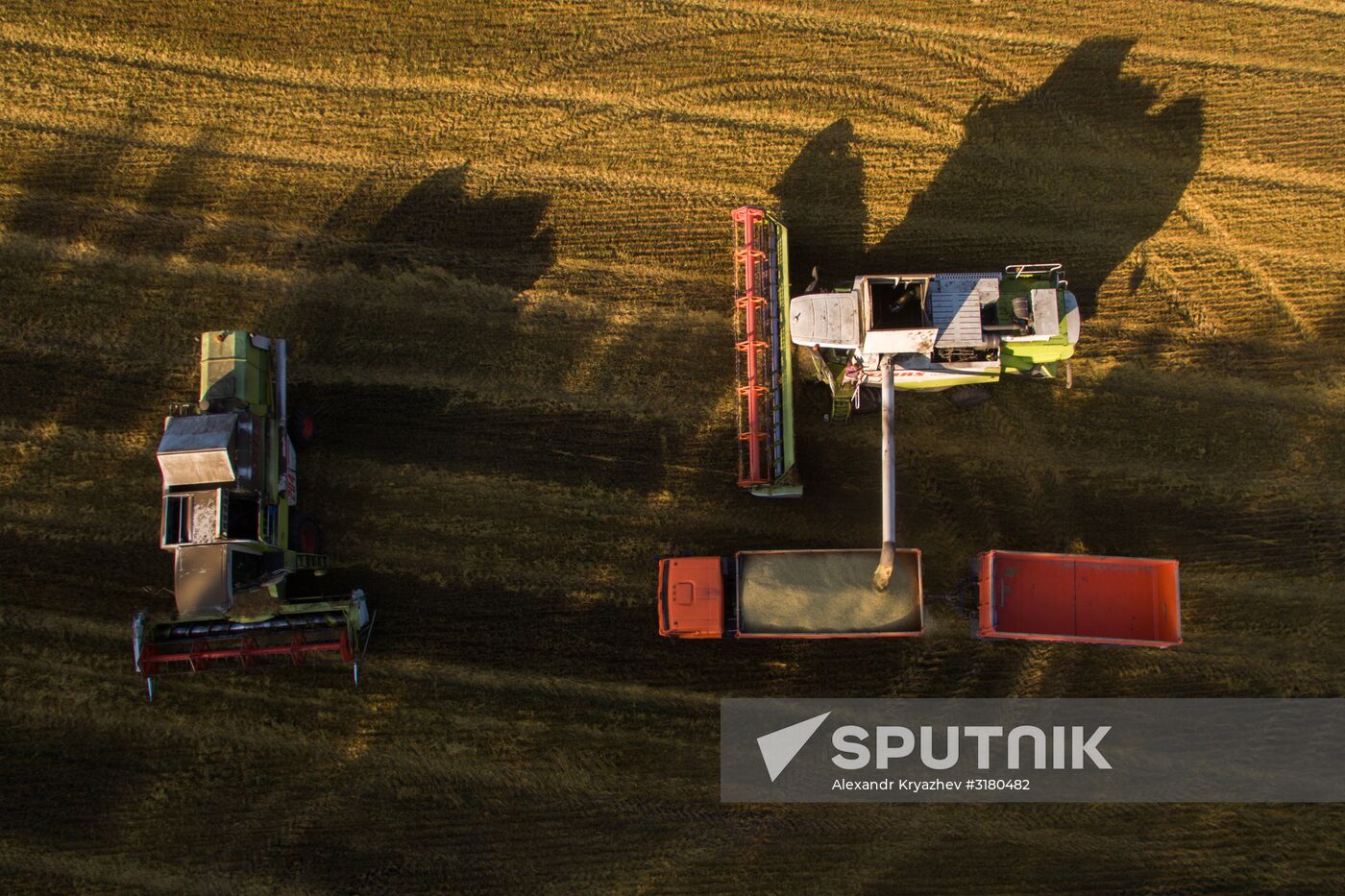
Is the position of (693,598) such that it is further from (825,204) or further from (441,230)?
(441,230)

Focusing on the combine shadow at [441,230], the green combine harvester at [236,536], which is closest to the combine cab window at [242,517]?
the green combine harvester at [236,536]

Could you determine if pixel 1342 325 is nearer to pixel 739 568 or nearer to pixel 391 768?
pixel 739 568

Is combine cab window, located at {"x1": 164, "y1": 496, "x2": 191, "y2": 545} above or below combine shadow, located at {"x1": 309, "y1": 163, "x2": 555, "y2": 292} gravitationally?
below

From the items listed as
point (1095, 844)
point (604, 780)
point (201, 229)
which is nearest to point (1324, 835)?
point (1095, 844)

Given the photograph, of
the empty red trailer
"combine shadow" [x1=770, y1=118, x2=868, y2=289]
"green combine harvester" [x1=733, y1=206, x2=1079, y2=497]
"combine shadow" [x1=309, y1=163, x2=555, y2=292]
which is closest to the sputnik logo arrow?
the empty red trailer

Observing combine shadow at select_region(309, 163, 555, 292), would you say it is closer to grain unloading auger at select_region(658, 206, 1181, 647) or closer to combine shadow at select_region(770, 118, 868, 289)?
combine shadow at select_region(770, 118, 868, 289)

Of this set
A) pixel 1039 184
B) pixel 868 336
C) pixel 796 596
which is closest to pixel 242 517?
pixel 796 596
